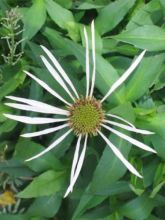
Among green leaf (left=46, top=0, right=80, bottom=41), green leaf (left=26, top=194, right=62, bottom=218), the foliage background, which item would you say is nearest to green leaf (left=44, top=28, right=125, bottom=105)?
the foliage background

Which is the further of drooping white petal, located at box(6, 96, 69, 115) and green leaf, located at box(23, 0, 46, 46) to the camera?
green leaf, located at box(23, 0, 46, 46)

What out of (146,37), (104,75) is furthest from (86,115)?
(146,37)

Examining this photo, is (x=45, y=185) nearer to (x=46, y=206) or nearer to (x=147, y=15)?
(x=46, y=206)

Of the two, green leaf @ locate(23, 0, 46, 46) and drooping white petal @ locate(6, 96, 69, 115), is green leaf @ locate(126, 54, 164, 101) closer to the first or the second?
drooping white petal @ locate(6, 96, 69, 115)

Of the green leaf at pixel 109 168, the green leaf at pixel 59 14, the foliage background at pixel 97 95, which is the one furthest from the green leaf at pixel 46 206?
the green leaf at pixel 59 14

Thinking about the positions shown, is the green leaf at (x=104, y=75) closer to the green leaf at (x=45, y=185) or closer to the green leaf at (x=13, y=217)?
the green leaf at (x=45, y=185)

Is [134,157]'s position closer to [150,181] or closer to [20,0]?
[150,181]

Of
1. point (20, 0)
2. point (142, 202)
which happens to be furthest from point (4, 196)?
point (20, 0)
